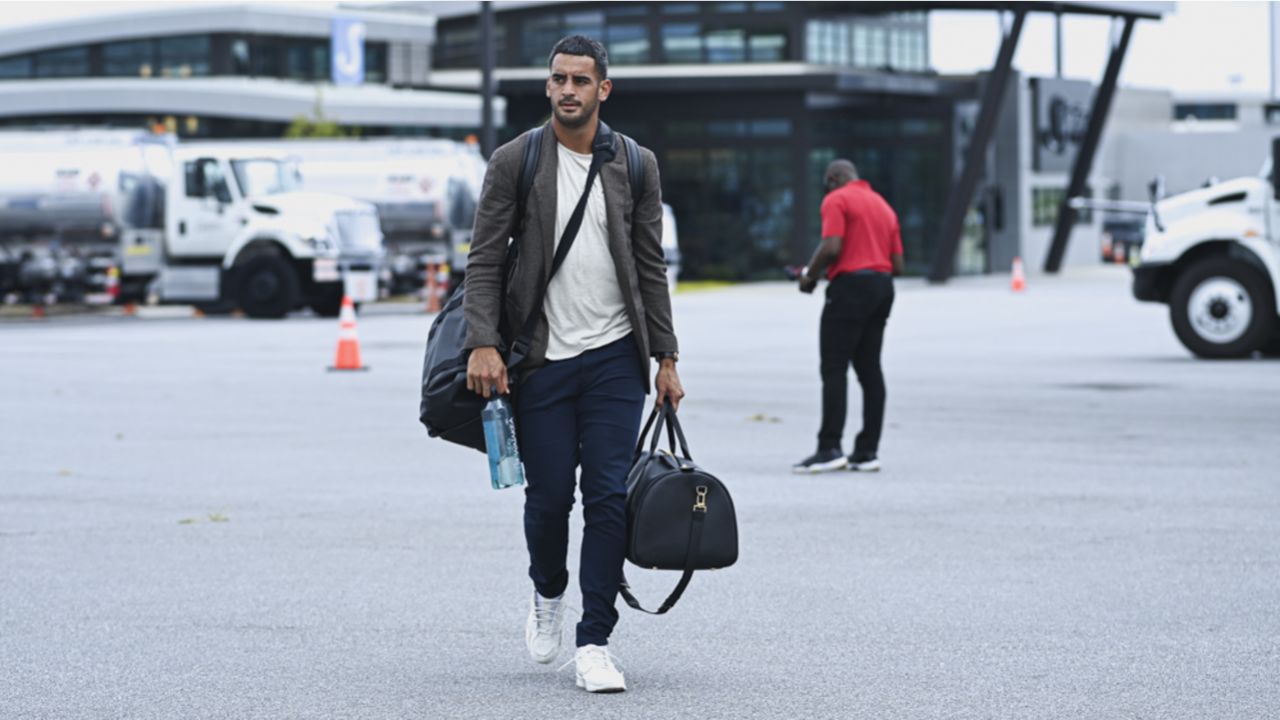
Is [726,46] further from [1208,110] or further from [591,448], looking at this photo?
[1208,110]

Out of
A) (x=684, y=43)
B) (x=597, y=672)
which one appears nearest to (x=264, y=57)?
(x=684, y=43)

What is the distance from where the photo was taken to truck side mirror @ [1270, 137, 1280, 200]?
19.8 meters

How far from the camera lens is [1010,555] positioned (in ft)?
29.0

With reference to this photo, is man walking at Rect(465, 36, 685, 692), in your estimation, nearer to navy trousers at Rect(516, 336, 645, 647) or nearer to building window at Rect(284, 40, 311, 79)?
navy trousers at Rect(516, 336, 645, 647)

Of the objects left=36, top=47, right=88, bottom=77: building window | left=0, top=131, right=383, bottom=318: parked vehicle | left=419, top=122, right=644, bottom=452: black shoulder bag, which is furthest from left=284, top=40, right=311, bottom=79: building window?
left=419, top=122, right=644, bottom=452: black shoulder bag

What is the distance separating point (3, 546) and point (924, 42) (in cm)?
5197

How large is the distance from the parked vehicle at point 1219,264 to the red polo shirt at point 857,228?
9.92 metres

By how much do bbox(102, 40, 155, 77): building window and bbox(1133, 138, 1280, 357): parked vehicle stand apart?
137 feet

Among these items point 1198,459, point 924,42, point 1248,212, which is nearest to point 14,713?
point 1198,459

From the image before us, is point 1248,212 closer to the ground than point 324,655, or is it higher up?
higher up

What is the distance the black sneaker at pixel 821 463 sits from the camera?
39.3ft

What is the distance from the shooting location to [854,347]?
38.7 ft

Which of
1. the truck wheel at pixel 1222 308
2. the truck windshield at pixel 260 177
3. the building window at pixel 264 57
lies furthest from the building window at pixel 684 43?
the truck wheel at pixel 1222 308

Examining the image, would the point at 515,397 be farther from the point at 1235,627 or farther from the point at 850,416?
the point at 850,416
